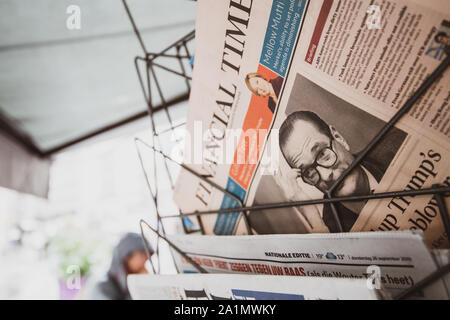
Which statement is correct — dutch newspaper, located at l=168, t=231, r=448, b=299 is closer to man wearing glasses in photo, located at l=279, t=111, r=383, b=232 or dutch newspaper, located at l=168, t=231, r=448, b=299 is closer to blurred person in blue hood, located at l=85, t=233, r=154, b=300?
man wearing glasses in photo, located at l=279, t=111, r=383, b=232

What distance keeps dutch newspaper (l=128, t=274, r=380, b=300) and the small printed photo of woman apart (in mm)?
164

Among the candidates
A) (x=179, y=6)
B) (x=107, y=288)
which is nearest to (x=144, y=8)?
(x=179, y=6)

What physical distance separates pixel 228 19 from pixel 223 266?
265 mm

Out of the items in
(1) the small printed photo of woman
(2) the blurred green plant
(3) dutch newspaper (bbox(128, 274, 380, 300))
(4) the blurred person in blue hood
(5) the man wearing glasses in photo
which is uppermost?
(2) the blurred green plant

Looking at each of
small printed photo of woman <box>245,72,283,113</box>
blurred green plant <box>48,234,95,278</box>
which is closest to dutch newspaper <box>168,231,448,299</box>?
small printed photo of woman <box>245,72,283,113</box>

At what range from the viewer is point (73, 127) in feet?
3.15

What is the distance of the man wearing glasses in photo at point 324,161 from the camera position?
0.83 ft

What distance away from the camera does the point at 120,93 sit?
0.83m

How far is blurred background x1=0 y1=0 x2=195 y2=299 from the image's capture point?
0.55 m

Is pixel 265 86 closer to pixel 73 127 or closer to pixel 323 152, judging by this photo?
pixel 323 152

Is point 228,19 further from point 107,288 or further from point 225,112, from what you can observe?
point 107,288

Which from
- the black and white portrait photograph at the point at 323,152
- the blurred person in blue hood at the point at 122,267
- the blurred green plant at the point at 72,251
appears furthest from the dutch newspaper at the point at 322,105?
the blurred green plant at the point at 72,251

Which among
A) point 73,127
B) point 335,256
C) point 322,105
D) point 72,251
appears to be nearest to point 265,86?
point 322,105

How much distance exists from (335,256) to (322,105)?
0.44 feet
